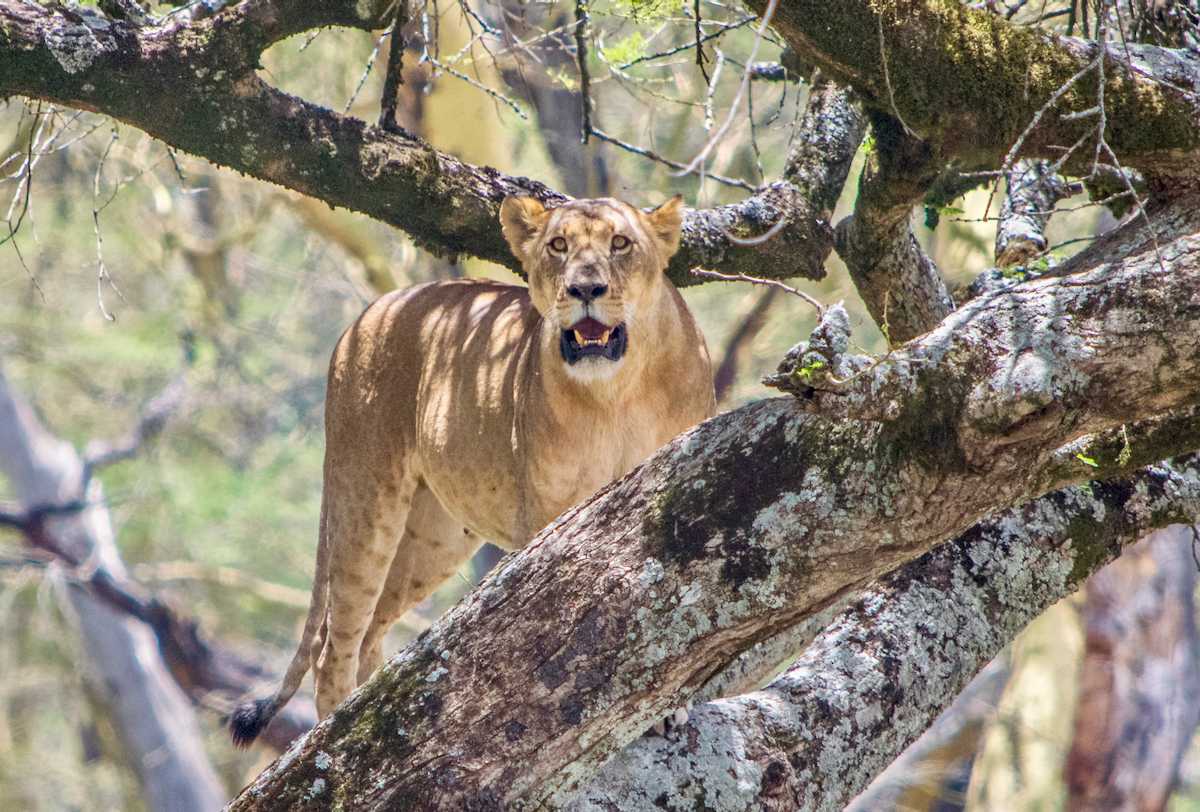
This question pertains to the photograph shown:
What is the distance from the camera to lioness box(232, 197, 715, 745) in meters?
5.41

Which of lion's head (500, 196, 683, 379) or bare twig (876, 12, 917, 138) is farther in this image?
lion's head (500, 196, 683, 379)

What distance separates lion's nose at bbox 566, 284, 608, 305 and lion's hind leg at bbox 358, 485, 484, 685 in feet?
7.30

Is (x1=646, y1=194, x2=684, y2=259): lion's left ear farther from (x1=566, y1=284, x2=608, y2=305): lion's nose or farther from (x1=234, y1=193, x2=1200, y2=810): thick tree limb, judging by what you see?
(x1=234, y1=193, x2=1200, y2=810): thick tree limb

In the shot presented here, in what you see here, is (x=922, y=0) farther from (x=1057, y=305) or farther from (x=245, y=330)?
(x=245, y=330)

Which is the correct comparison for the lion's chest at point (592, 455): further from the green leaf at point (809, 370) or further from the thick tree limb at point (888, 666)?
the green leaf at point (809, 370)

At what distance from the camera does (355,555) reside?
689 centimetres

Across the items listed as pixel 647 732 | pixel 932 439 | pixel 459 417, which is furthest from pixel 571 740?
pixel 459 417

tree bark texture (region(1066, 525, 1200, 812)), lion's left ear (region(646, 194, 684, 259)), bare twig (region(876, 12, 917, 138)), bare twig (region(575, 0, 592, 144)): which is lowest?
tree bark texture (region(1066, 525, 1200, 812))

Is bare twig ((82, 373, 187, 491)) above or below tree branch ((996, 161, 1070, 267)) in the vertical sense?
above

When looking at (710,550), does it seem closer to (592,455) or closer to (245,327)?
(592,455)

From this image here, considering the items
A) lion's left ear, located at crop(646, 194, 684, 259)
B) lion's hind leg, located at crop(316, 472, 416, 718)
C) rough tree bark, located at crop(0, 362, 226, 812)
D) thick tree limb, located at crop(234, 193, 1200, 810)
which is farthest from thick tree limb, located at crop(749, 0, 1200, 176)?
rough tree bark, located at crop(0, 362, 226, 812)

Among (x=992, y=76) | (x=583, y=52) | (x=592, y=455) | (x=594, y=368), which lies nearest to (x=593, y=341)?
(x=594, y=368)

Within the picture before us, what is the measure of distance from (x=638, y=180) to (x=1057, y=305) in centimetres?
1464

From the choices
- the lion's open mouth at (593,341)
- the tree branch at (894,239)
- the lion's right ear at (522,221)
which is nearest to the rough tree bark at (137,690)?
the lion's right ear at (522,221)
